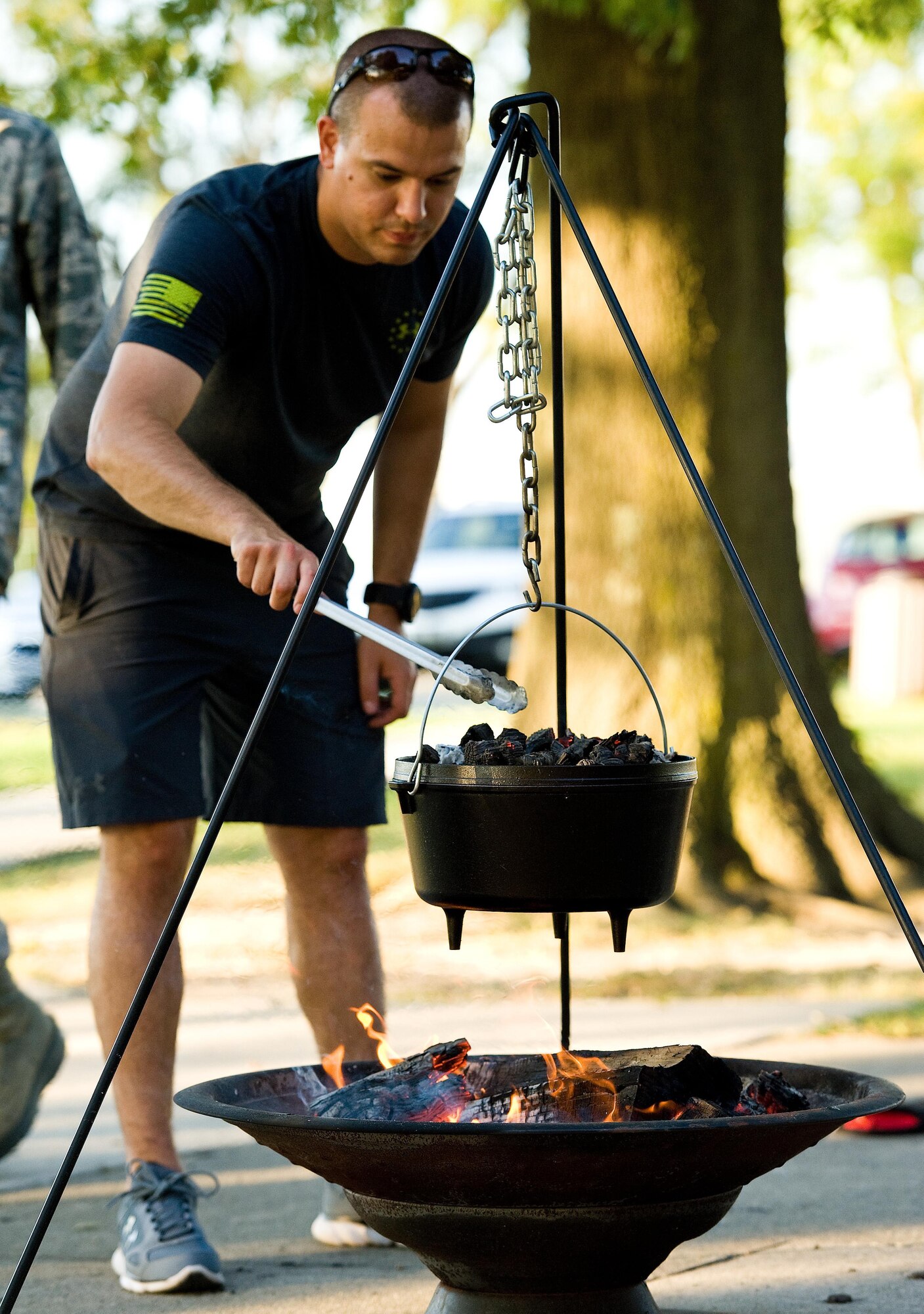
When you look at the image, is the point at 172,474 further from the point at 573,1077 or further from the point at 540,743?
the point at 573,1077

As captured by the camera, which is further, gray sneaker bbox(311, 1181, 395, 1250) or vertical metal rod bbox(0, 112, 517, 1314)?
gray sneaker bbox(311, 1181, 395, 1250)

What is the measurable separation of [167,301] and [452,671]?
2.69 feet

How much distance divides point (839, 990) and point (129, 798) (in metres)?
3.01

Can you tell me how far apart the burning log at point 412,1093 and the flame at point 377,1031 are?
0.12 m

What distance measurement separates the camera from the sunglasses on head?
2.48 metres

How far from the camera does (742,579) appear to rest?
218 cm

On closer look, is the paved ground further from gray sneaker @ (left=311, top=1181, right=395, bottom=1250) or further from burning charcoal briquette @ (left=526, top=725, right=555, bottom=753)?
burning charcoal briquette @ (left=526, top=725, right=555, bottom=753)

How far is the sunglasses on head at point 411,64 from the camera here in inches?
97.5

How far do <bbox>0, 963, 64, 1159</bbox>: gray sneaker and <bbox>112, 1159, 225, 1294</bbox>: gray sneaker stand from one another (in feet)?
1.76

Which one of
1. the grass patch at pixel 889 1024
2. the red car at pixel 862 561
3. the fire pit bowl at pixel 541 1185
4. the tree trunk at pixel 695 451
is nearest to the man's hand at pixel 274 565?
the fire pit bowl at pixel 541 1185

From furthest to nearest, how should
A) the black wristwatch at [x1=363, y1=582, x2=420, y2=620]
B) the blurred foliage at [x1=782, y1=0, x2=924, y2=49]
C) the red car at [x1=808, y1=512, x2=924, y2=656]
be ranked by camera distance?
the red car at [x1=808, y1=512, x2=924, y2=656] → the blurred foliage at [x1=782, y1=0, x2=924, y2=49] → the black wristwatch at [x1=363, y1=582, x2=420, y2=620]

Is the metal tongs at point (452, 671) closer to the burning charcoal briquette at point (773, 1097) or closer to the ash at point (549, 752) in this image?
the ash at point (549, 752)

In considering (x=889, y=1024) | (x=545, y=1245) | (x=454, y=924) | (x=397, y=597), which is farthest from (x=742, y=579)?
(x=889, y=1024)

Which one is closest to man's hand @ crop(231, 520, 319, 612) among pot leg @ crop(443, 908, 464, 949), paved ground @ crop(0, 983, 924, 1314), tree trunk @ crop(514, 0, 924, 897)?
pot leg @ crop(443, 908, 464, 949)
